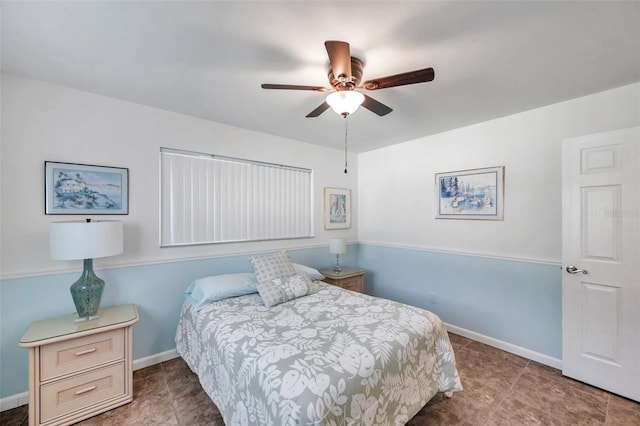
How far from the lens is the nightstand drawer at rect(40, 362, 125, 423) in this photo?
1.73 meters

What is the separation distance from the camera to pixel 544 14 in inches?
54.3

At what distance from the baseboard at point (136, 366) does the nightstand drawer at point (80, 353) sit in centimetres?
59

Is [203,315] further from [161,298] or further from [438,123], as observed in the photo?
[438,123]

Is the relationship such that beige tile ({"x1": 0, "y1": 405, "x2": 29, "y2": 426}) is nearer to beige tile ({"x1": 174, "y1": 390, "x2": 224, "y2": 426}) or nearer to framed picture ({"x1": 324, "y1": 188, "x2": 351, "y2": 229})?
beige tile ({"x1": 174, "y1": 390, "x2": 224, "y2": 426})

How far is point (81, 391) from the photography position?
1.84 meters

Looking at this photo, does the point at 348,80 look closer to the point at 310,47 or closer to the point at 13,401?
the point at 310,47

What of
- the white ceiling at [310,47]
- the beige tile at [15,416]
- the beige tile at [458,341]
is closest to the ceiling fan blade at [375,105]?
the white ceiling at [310,47]

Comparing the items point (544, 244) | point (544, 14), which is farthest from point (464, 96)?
point (544, 244)

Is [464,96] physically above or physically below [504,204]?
above

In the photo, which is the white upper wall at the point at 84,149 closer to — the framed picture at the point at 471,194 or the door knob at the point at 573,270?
the framed picture at the point at 471,194

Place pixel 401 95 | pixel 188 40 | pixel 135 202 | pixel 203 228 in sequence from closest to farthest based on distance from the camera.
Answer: pixel 188 40 < pixel 401 95 < pixel 135 202 < pixel 203 228

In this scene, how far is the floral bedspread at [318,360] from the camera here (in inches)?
49.7

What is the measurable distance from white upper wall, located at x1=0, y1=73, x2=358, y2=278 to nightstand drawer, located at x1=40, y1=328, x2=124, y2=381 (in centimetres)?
67

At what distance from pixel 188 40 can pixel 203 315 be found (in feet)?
6.48
